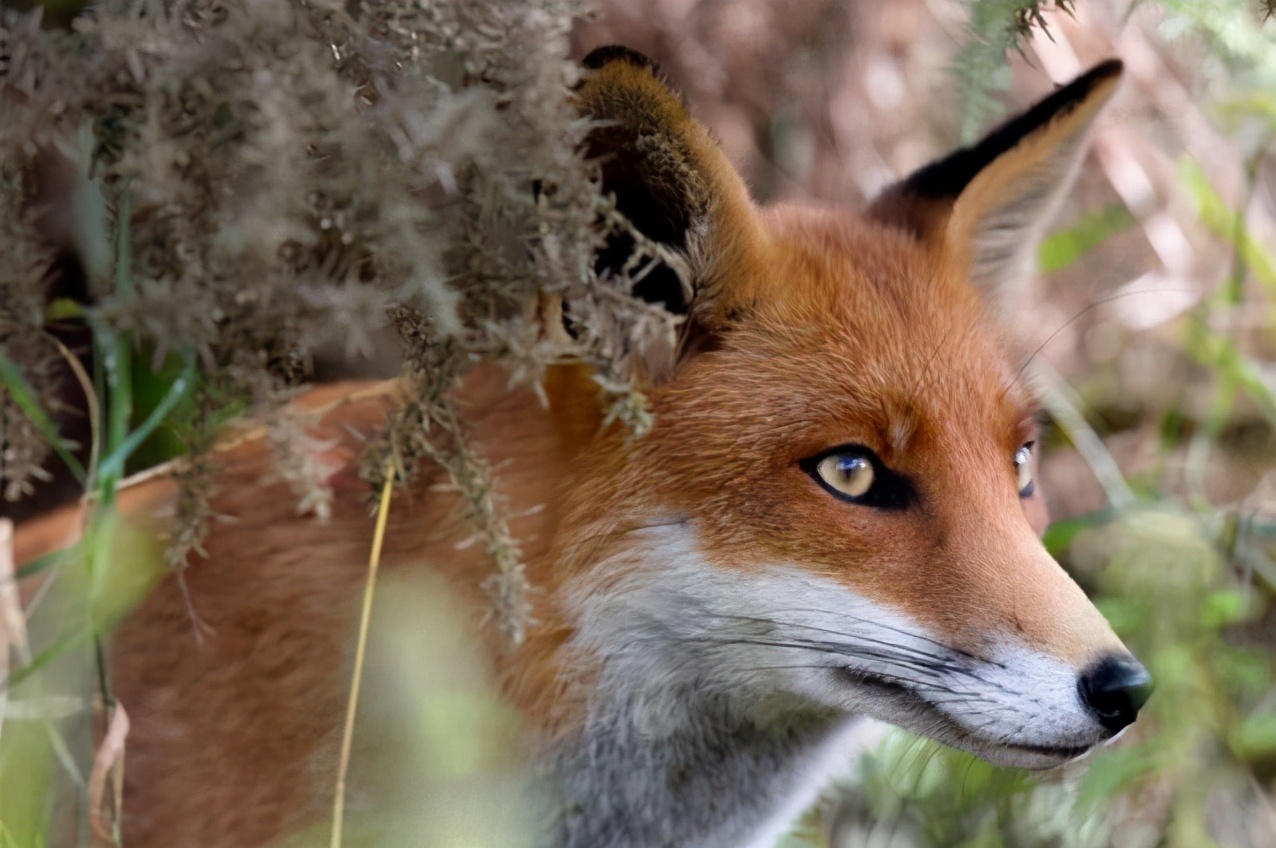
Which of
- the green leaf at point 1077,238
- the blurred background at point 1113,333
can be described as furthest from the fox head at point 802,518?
the green leaf at point 1077,238

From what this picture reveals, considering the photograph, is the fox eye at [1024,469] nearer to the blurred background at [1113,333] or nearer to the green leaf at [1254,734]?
the blurred background at [1113,333]

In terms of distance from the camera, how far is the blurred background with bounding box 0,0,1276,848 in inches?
108

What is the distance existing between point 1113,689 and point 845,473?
1.69ft

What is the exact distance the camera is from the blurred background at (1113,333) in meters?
2.75

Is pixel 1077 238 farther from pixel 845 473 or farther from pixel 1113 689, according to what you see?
pixel 1113 689

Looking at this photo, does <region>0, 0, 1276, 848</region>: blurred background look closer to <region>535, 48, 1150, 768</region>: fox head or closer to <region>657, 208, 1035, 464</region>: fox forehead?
<region>657, 208, 1035, 464</region>: fox forehead

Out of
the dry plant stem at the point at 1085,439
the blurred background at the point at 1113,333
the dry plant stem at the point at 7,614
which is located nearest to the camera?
the dry plant stem at the point at 7,614

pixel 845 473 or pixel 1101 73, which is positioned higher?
pixel 1101 73

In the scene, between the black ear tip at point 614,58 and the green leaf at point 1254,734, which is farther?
the green leaf at point 1254,734

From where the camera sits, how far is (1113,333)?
458cm

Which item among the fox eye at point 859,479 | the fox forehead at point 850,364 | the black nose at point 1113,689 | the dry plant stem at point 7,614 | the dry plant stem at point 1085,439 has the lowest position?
the dry plant stem at point 7,614

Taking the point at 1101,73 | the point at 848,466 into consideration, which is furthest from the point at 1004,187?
the point at 848,466

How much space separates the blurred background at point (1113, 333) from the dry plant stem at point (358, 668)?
0.29m

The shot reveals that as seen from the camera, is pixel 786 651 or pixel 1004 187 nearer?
pixel 786 651
